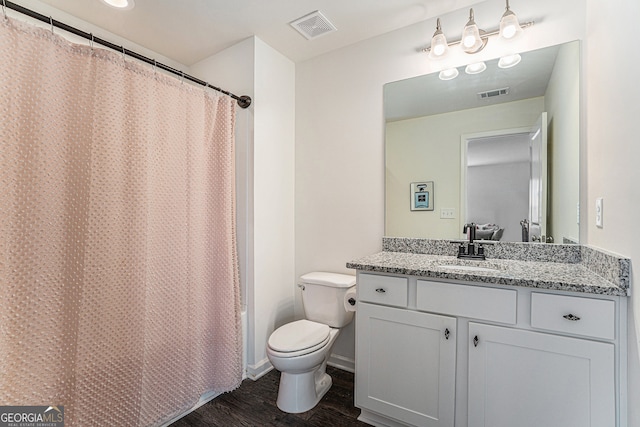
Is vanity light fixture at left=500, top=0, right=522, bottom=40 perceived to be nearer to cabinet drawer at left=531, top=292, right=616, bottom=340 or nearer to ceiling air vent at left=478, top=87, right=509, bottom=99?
ceiling air vent at left=478, top=87, right=509, bottom=99

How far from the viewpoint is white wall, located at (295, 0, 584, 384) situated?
1971mm

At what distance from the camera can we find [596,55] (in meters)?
1.33

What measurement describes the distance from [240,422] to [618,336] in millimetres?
1774

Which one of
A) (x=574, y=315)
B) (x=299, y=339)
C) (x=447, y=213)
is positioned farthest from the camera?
(x=447, y=213)

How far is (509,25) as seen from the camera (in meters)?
1.54

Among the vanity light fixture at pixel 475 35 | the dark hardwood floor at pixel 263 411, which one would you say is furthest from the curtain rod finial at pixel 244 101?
the dark hardwood floor at pixel 263 411

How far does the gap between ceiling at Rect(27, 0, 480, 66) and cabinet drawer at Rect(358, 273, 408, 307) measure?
5.10 feet

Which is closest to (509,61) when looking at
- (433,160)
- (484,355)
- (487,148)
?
(487,148)

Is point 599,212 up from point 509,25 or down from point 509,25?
down

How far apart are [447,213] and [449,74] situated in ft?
2.85

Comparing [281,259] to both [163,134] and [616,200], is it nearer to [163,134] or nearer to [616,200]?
[163,134]

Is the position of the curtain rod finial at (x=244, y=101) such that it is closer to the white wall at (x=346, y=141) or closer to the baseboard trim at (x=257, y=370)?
the white wall at (x=346, y=141)

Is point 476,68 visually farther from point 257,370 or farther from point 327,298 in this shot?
point 257,370

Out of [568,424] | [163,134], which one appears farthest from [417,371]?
[163,134]
